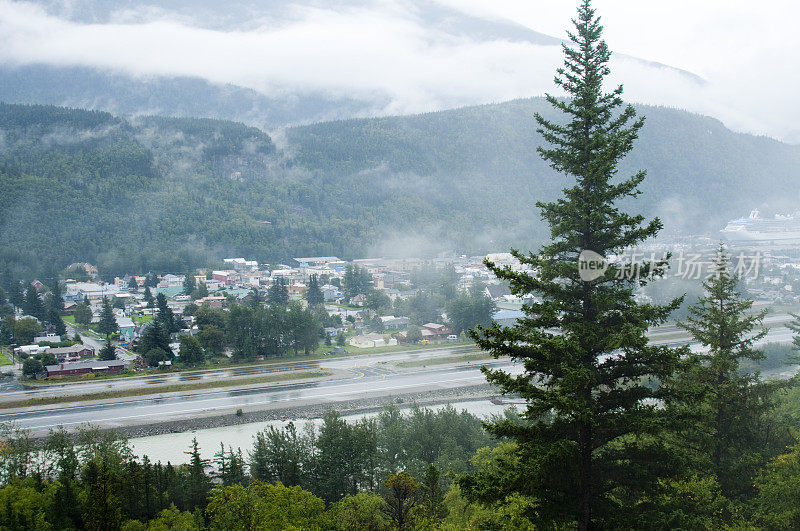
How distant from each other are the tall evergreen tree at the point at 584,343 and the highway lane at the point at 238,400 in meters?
20.3

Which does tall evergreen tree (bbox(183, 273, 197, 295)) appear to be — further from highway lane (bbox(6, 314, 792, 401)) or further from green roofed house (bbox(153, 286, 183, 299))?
highway lane (bbox(6, 314, 792, 401))

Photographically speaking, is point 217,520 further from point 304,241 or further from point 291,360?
point 304,241

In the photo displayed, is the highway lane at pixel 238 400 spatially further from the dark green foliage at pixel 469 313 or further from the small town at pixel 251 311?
the dark green foliage at pixel 469 313

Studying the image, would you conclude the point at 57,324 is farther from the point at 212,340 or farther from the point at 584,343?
the point at 584,343

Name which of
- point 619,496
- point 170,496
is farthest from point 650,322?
point 170,496

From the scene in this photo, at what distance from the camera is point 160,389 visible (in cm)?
2638

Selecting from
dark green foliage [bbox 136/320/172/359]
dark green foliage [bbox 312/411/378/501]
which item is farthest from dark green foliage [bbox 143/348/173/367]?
dark green foliage [bbox 312/411/378/501]

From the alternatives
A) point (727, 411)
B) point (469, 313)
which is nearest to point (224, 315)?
point (469, 313)

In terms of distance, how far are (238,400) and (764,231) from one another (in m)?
85.4

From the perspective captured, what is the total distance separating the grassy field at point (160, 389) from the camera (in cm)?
2394

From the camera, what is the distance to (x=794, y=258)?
6762 centimetres

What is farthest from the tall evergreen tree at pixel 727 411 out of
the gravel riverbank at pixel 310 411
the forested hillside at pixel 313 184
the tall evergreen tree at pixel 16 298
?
the forested hillside at pixel 313 184

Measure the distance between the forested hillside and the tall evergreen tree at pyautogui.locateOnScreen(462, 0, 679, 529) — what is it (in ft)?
210

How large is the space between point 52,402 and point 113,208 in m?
59.8
